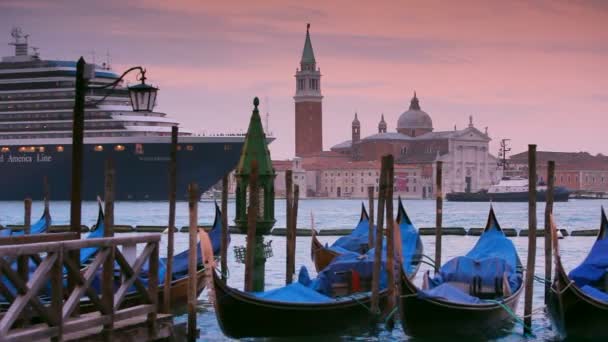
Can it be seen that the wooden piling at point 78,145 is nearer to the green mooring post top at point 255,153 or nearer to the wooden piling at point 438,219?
the green mooring post top at point 255,153

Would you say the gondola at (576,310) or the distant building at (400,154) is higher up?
the distant building at (400,154)

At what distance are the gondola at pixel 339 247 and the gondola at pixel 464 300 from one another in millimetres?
3145

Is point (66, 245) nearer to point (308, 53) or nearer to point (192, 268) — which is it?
point (192, 268)

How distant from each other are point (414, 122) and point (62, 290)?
102574 millimetres

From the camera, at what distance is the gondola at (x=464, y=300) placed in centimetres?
1062

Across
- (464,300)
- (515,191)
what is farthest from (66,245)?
(515,191)

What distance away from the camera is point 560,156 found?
375 feet

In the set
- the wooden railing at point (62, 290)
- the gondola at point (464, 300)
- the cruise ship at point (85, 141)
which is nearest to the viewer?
the wooden railing at point (62, 290)

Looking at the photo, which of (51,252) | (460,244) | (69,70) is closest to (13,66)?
(69,70)

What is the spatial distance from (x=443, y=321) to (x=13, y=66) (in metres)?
46.0

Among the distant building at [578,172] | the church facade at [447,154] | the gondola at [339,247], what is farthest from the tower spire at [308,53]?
the gondola at [339,247]

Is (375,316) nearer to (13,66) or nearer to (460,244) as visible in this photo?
(460,244)

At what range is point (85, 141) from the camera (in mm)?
52688

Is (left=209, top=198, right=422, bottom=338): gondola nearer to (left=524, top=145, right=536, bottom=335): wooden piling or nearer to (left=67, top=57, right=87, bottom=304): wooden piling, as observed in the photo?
(left=524, top=145, right=536, bottom=335): wooden piling
